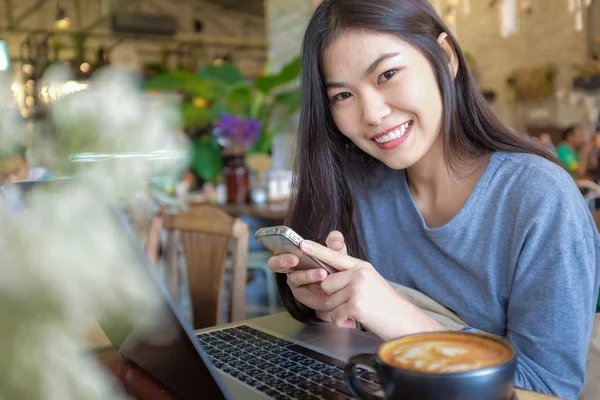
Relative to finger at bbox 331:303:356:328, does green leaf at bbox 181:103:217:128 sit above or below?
above

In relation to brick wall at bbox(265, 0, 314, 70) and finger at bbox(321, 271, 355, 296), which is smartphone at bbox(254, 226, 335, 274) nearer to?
finger at bbox(321, 271, 355, 296)

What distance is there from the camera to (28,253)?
0.25 meters

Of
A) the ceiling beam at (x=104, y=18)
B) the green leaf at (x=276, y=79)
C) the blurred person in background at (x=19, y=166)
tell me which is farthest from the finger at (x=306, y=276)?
the ceiling beam at (x=104, y=18)

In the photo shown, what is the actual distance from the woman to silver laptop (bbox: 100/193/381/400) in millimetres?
44

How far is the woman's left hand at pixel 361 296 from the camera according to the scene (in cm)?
77

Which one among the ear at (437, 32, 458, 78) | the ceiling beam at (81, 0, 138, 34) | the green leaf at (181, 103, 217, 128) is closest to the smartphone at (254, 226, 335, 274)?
the ear at (437, 32, 458, 78)

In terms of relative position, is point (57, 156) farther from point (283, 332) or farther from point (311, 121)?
point (311, 121)

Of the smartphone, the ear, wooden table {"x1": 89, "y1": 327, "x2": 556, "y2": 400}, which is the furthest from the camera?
the ear

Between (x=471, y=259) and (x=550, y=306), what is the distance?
0.60ft

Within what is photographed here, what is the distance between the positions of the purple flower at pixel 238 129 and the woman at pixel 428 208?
2.14 meters

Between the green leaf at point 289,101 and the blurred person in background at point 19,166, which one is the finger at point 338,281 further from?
the green leaf at point 289,101

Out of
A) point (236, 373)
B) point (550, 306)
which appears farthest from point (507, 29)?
point (236, 373)

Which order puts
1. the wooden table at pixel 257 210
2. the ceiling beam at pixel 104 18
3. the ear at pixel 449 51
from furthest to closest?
the ceiling beam at pixel 104 18 → the wooden table at pixel 257 210 → the ear at pixel 449 51

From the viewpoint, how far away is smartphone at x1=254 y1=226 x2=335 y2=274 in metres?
A: 0.73
